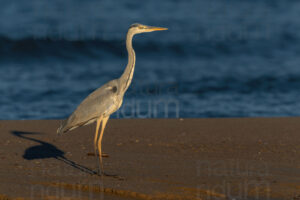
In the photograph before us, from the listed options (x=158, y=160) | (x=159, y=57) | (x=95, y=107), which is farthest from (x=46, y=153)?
(x=159, y=57)

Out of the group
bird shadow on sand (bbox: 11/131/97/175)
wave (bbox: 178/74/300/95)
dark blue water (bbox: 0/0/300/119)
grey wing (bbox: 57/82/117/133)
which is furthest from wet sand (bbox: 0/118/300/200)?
wave (bbox: 178/74/300/95)

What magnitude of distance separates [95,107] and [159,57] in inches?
454

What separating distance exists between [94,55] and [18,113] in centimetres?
653

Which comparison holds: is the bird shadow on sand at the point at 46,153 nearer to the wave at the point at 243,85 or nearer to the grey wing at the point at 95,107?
the grey wing at the point at 95,107

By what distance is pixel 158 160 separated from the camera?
6.82 m

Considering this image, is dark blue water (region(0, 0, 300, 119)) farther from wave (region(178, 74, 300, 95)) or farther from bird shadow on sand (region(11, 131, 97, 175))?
bird shadow on sand (region(11, 131, 97, 175))

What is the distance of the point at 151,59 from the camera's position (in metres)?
17.8

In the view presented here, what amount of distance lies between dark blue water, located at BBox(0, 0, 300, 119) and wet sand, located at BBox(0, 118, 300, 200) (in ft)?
8.50

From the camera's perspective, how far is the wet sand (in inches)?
216

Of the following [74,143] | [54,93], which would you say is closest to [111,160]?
[74,143]

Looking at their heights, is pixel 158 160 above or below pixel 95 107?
below

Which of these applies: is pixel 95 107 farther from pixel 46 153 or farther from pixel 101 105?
pixel 46 153

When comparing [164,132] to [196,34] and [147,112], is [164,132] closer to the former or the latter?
[147,112]

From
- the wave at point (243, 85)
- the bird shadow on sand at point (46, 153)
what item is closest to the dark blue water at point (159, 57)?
the wave at point (243, 85)
